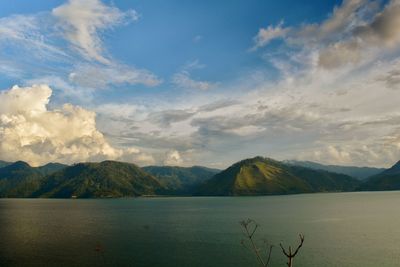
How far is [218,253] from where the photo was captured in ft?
431

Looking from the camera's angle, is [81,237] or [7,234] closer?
[81,237]

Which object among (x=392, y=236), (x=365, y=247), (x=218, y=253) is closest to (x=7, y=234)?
(x=218, y=253)

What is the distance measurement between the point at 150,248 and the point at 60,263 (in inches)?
1421

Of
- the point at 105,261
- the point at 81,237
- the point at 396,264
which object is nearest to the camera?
the point at 396,264

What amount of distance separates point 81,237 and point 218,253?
3093 inches

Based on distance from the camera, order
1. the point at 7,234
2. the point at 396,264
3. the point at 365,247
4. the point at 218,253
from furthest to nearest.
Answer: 1. the point at 7,234
2. the point at 365,247
3. the point at 218,253
4. the point at 396,264

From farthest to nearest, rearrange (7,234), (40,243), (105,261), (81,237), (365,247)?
(7,234)
(81,237)
(40,243)
(365,247)
(105,261)

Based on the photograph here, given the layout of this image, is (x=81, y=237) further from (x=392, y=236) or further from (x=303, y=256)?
(x=392, y=236)

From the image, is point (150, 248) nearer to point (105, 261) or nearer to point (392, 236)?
point (105, 261)

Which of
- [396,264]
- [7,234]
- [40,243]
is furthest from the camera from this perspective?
[7,234]

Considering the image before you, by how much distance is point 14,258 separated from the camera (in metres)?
128

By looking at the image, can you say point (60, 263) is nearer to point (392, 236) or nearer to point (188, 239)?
point (188, 239)

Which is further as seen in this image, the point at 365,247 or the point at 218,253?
the point at 365,247

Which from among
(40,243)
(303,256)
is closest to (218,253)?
(303,256)
